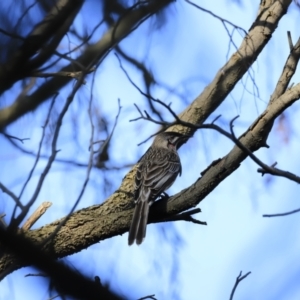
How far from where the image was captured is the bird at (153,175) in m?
4.57

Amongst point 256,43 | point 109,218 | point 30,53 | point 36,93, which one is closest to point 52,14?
point 30,53

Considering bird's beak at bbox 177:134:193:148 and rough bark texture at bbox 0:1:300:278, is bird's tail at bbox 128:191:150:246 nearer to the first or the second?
rough bark texture at bbox 0:1:300:278

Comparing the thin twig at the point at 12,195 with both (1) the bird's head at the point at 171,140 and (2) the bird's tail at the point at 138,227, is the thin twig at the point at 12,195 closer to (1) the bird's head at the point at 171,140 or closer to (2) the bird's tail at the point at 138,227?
(2) the bird's tail at the point at 138,227

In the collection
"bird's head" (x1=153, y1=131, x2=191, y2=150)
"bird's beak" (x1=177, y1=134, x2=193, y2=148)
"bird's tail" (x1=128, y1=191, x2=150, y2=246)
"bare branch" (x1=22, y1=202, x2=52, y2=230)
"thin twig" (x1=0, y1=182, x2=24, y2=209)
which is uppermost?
"bird's head" (x1=153, y1=131, x2=191, y2=150)

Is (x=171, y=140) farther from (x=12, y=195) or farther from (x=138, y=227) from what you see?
(x=12, y=195)

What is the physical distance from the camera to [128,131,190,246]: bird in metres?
4.57

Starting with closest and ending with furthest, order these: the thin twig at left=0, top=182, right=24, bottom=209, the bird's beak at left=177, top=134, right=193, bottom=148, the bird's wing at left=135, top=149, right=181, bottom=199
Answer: the thin twig at left=0, top=182, right=24, bottom=209 → the bird's wing at left=135, top=149, right=181, bottom=199 → the bird's beak at left=177, top=134, right=193, bottom=148

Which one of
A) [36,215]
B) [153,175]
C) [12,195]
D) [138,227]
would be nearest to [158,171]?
[153,175]

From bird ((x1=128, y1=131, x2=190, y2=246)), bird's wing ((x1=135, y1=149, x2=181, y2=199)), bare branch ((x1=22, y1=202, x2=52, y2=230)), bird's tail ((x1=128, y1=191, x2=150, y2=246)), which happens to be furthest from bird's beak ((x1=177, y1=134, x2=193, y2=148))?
bare branch ((x1=22, y1=202, x2=52, y2=230))

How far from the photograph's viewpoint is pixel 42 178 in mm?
2742

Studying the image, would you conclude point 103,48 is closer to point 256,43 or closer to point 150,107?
point 150,107

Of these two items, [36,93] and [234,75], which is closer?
[36,93]

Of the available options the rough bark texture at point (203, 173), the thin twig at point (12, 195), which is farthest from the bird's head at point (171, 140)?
the thin twig at point (12, 195)

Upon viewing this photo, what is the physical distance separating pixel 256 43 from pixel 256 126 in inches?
68.8
